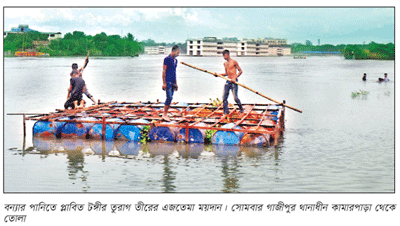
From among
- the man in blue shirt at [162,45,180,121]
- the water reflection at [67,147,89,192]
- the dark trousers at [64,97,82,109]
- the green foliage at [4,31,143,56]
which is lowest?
the water reflection at [67,147,89,192]

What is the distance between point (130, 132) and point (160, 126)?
974 mm

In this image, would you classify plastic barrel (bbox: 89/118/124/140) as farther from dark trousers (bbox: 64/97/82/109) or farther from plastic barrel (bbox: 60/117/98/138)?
dark trousers (bbox: 64/97/82/109)

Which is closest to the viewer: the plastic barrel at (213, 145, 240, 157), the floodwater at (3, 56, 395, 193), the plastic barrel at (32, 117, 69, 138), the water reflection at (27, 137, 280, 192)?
the floodwater at (3, 56, 395, 193)

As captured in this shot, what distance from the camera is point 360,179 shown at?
11164 mm

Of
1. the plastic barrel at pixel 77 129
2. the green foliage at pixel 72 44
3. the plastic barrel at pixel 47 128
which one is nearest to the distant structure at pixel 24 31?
the green foliage at pixel 72 44

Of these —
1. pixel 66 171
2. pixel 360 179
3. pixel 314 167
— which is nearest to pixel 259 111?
pixel 314 167

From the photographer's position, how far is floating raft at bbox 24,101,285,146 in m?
13.8

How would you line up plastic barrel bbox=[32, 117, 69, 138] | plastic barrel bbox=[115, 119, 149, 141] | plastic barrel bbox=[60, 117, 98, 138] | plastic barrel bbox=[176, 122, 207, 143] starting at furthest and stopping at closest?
plastic barrel bbox=[32, 117, 69, 138], plastic barrel bbox=[60, 117, 98, 138], plastic barrel bbox=[115, 119, 149, 141], plastic barrel bbox=[176, 122, 207, 143]

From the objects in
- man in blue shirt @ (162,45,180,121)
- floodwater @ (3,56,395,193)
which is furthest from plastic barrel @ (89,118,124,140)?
man in blue shirt @ (162,45,180,121)

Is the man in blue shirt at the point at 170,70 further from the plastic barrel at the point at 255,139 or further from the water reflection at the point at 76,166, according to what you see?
the water reflection at the point at 76,166

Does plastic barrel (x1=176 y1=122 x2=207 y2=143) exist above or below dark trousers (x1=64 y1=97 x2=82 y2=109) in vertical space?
below
